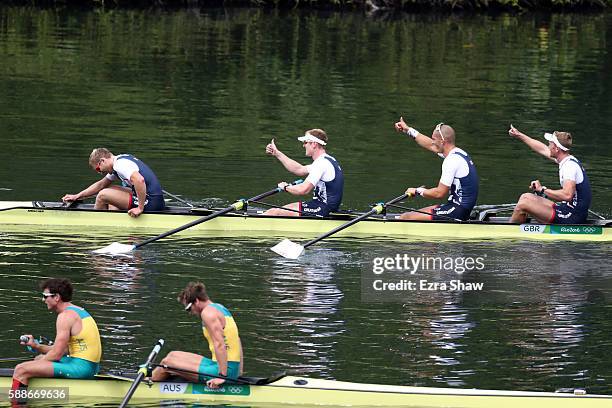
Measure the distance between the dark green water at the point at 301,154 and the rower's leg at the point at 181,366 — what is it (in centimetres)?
129

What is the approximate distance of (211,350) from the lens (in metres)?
13.5

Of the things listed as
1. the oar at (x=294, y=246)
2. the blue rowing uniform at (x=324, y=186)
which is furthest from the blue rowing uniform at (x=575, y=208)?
the blue rowing uniform at (x=324, y=186)

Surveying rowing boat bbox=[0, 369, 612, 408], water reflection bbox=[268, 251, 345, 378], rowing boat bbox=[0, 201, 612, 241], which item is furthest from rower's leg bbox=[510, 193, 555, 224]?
rowing boat bbox=[0, 369, 612, 408]

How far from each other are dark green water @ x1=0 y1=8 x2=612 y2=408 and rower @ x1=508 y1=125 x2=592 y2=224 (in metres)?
0.54

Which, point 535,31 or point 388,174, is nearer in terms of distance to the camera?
point 388,174

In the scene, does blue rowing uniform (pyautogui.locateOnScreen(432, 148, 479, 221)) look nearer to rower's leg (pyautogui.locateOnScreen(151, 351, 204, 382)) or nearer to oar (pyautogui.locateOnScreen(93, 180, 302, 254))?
oar (pyautogui.locateOnScreen(93, 180, 302, 254))

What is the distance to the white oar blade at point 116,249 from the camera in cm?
1922

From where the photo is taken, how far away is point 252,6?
53.8 meters

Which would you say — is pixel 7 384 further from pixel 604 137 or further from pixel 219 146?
pixel 604 137

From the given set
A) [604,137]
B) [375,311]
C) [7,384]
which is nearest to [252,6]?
[604,137]

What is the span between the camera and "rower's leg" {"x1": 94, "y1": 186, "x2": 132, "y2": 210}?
20.6 m

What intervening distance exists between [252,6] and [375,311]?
124ft

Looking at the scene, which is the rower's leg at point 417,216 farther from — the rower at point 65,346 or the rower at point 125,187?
the rower at point 65,346

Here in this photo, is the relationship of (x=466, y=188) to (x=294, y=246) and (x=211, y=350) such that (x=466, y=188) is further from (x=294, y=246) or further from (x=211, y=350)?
(x=211, y=350)
